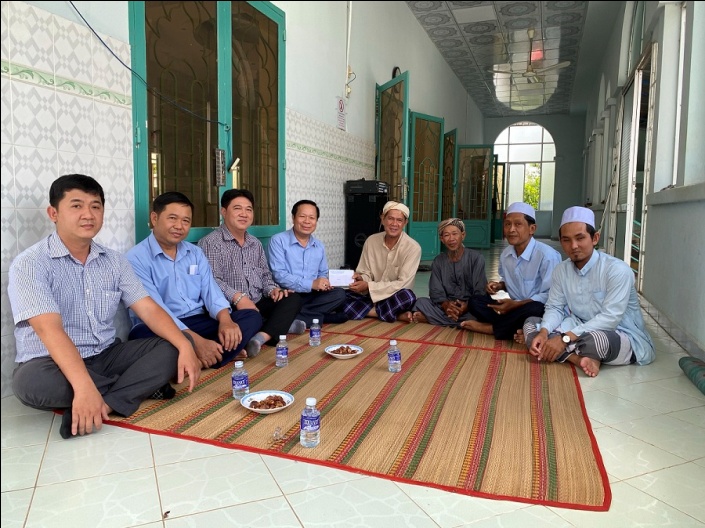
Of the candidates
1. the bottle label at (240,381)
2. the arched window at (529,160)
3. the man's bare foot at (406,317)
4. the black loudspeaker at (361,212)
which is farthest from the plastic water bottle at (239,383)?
the arched window at (529,160)

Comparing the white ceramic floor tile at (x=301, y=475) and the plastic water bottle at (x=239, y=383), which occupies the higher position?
the plastic water bottle at (x=239, y=383)

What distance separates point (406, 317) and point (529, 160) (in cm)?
1415

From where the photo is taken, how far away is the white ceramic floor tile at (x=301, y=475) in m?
1.55

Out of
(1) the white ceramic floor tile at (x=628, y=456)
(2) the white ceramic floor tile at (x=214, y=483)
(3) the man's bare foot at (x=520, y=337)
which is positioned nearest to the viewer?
(2) the white ceramic floor tile at (x=214, y=483)

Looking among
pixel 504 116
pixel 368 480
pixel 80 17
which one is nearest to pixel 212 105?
pixel 80 17

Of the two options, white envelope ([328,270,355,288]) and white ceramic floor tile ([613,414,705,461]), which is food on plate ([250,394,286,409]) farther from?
white envelope ([328,270,355,288])

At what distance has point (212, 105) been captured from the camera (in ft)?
11.5

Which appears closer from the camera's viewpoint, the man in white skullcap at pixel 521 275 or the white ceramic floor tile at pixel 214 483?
the white ceramic floor tile at pixel 214 483

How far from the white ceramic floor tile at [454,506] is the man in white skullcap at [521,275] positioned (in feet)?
6.15

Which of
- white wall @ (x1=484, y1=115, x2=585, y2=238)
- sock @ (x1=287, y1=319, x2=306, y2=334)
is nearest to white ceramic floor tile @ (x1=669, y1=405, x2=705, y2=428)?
sock @ (x1=287, y1=319, x2=306, y2=334)

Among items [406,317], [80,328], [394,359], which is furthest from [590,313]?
[80,328]

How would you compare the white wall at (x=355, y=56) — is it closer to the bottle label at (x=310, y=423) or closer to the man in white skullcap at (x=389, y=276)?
the man in white skullcap at (x=389, y=276)

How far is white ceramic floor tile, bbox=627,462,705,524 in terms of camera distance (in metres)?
1.47

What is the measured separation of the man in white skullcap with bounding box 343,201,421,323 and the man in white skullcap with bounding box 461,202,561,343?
0.66 m
